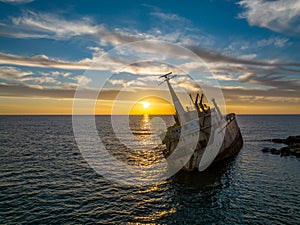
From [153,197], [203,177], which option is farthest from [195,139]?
[153,197]

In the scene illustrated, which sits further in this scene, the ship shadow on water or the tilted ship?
the tilted ship

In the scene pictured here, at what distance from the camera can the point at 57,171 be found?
35.3 metres

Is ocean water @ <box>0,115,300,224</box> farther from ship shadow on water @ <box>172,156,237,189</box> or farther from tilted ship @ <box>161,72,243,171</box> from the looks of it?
tilted ship @ <box>161,72,243,171</box>

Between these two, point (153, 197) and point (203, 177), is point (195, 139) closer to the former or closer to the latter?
point (203, 177)

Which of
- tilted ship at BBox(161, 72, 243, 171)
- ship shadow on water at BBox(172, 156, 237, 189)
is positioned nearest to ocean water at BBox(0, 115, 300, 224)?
ship shadow on water at BBox(172, 156, 237, 189)

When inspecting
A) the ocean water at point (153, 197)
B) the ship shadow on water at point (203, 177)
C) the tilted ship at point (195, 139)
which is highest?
the tilted ship at point (195, 139)

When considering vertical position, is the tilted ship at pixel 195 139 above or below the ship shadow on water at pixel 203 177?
above

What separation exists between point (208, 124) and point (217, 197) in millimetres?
14254

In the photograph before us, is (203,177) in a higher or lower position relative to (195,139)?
lower

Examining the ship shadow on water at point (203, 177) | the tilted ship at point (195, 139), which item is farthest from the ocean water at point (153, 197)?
the tilted ship at point (195, 139)

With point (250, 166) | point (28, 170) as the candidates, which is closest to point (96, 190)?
point (28, 170)

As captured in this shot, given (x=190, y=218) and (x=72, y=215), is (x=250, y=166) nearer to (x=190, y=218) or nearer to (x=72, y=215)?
(x=190, y=218)

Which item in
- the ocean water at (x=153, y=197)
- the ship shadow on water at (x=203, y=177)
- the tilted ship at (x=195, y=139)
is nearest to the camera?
the ocean water at (x=153, y=197)

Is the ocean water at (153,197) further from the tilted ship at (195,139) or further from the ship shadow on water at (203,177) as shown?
the tilted ship at (195,139)
